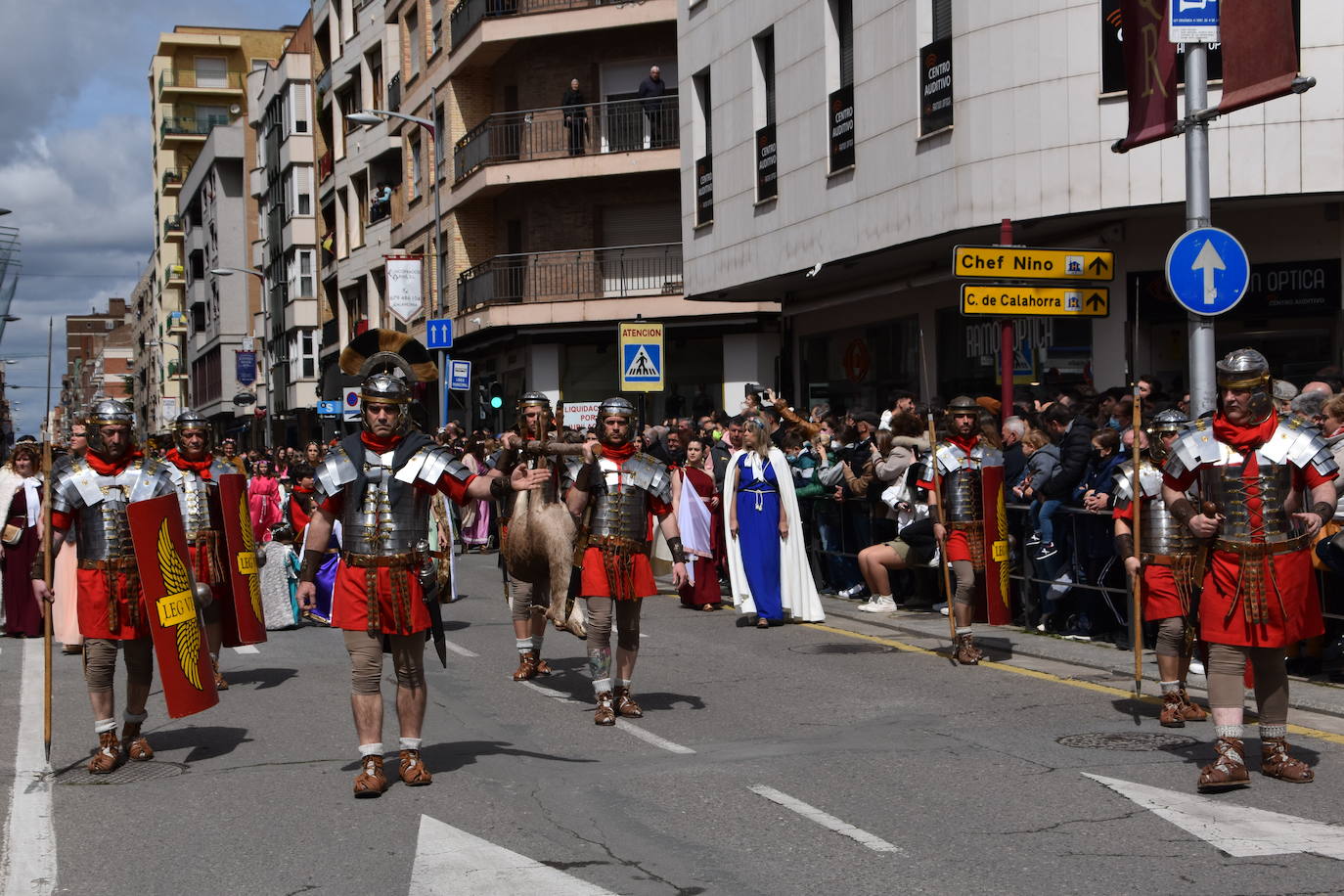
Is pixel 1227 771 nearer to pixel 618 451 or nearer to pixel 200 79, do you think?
pixel 618 451

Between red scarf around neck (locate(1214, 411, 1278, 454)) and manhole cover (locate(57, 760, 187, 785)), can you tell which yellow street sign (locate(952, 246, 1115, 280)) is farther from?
manhole cover (locate(57, 760, 187, 785))

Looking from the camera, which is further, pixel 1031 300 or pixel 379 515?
pixel 1031 300

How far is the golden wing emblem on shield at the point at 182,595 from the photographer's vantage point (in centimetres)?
877

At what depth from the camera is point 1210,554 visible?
799 centimetres

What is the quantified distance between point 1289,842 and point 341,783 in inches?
170

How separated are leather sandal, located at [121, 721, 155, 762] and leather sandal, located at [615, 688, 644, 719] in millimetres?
2687

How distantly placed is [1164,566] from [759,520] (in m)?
6.64

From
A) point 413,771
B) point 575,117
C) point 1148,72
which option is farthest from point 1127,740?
point 575,117

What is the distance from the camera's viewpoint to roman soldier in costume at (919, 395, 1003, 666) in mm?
12164

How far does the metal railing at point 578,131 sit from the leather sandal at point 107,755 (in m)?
28.0

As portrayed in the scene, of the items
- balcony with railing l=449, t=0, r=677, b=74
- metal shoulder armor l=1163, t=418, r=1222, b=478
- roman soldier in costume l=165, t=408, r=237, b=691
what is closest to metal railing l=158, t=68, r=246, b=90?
balcony with railing l=449, t=0, r=677, b=74

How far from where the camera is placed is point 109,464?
905 centimetres

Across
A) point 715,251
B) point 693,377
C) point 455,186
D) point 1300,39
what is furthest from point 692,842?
point 455,186

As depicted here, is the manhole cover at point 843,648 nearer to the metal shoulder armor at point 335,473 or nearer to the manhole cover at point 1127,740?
the manhole cover at point 1127,740
